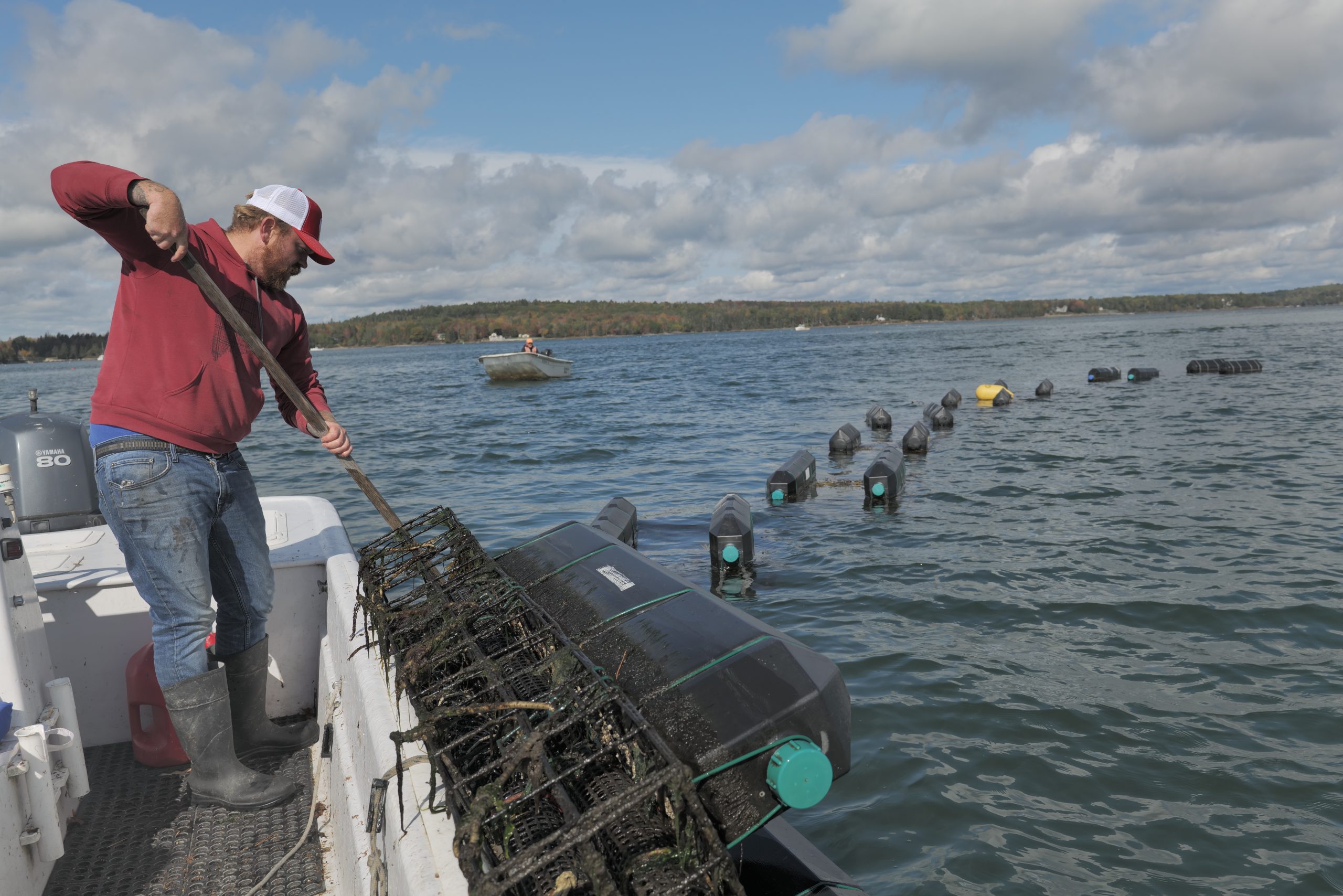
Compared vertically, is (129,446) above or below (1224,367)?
above

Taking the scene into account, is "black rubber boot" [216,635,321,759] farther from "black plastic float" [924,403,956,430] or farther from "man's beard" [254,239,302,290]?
"black plastic float" [924,403,956,430]

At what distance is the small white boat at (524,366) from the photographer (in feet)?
143

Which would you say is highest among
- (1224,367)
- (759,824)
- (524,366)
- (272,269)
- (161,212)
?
(161,212)

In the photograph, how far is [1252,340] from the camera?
57062 millimetres

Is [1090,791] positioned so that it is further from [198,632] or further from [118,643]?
[118,643]

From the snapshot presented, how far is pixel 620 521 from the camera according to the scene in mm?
9641

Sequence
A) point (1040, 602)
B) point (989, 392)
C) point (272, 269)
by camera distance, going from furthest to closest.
A: point (989, 392) < point (1040, 602) < point (272, 269)

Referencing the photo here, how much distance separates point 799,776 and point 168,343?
2.66 meters

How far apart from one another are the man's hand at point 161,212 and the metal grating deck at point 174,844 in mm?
2348

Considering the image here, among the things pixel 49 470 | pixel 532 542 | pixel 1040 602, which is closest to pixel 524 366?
pixel 1040 602

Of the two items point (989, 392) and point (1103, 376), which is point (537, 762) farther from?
point (1103, 376)

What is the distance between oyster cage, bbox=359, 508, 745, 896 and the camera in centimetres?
182

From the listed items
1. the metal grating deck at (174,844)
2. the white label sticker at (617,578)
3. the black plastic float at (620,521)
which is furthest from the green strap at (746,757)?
the black plastic float at (620,521)

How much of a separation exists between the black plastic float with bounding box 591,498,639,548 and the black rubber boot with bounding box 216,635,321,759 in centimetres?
511
